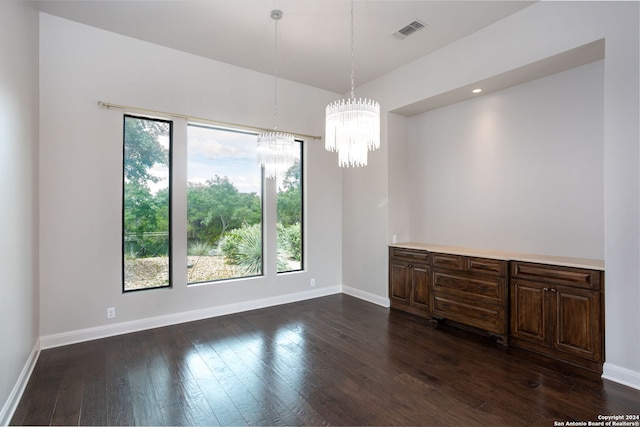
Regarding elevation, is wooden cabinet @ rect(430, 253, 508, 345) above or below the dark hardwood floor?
above

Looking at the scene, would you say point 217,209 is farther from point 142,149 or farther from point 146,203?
point 142,149

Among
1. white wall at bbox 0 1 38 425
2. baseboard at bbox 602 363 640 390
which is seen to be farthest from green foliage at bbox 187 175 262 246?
baseboard at bbox 602 363 640 390

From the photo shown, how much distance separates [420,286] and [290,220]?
2195 mm

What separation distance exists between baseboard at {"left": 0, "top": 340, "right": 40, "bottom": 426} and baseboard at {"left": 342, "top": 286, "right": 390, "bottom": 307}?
13.2ft

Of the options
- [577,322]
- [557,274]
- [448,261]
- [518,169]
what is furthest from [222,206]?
[577,322]

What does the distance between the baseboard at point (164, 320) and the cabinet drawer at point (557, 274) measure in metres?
2.98

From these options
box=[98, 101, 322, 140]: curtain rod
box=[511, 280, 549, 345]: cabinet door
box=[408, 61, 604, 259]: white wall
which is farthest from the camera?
box=[98, 101, 322, 140]: curtain rod

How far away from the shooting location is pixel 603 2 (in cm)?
268

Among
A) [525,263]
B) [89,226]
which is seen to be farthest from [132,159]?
[525,263]

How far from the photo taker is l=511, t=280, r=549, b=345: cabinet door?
3.05m

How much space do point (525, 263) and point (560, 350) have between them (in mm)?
837

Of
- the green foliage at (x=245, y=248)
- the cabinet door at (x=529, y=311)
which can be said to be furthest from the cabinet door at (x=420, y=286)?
the green foliage at (x=245, y=248)

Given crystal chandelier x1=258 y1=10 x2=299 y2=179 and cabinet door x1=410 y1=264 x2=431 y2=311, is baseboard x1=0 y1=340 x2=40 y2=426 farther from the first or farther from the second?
cabinet door x1=410 y1=264 x2=431 y2=311

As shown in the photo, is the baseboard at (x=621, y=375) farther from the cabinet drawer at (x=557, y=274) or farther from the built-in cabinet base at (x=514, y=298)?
the cabinet drawer at (x=557, y=274)
